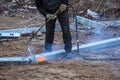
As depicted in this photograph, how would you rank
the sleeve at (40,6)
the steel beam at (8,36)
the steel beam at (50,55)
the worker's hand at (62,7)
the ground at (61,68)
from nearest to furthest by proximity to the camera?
1. the ground at (61,68)
2. the steel beam at (50,55)
3. the worker's hand at (62,7)
4. the sleeve at (40,6)
5. the steel beam at (8,36)

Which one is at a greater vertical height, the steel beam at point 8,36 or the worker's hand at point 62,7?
the worker's hand at point 62,7

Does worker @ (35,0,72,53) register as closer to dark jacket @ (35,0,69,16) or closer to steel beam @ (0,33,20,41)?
dark jacket @ (35,0,69,16)

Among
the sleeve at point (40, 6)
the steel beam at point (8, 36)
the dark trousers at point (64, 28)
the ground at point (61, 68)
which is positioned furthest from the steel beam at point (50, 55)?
the steel beam at point (8, 36)

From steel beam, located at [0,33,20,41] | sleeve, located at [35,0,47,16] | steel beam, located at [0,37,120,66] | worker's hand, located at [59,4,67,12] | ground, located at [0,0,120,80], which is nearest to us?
ground, located at [0,0,120,80]

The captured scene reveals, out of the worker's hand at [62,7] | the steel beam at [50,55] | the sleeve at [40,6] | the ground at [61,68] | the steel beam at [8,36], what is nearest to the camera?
the ground at [61,68]

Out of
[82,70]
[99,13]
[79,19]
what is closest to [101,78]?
[82,70]

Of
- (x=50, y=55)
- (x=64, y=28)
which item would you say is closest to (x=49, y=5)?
(x=64, y=28)

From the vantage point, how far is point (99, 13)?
12539 millimetres

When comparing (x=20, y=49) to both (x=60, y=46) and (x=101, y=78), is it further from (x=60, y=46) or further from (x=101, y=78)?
(x=101, y=78)

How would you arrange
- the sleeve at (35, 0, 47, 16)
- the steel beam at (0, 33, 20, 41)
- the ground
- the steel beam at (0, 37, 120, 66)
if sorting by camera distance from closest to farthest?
the ground < the steel beam at (0, 37, 120, 66) < the sleeve at (35, 0, 47, 16) < the steel beam at (0, 33, 20, 41)

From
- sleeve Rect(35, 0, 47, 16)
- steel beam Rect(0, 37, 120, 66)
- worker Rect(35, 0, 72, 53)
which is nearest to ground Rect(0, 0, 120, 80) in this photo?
steel beam Rect(0, 37, 120, 66)

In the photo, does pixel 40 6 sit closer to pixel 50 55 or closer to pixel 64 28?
pixel 64 28

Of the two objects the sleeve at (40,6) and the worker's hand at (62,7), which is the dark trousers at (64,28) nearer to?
the worker's hand at (62,7)

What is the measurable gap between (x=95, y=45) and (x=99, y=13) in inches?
173
